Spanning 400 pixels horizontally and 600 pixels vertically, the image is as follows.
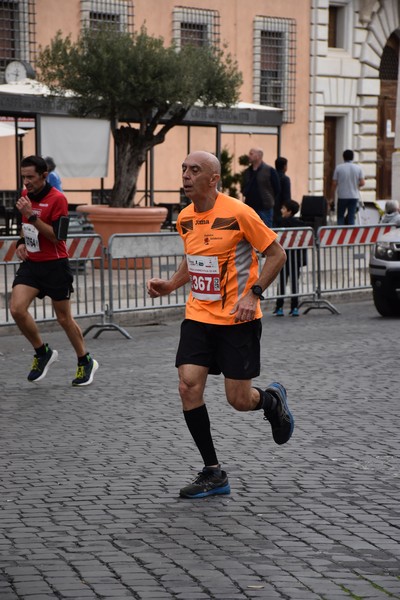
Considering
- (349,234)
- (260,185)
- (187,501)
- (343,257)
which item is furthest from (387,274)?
(187,501)

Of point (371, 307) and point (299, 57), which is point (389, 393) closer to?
point (371, 307)

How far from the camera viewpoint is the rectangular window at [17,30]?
25516mm

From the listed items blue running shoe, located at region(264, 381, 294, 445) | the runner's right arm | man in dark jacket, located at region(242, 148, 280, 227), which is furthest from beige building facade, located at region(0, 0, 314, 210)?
blue running shoe, located at region(264, 381, 294, 445)

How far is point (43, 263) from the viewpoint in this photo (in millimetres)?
9992

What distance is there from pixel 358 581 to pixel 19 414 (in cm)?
438

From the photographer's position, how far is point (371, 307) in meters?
16.8

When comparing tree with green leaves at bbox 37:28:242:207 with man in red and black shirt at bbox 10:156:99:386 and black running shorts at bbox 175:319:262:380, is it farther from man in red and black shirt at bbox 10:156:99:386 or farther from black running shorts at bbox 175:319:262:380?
black running shorts at bbox 175:319:262:380

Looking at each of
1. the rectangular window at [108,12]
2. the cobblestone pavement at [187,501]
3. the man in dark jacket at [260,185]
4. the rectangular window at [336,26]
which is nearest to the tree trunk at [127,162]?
the man in dark jacket at [260,185]

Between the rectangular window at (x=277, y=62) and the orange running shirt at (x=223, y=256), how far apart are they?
24.8 meters

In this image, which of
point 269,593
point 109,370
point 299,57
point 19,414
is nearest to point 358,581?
point 269,593

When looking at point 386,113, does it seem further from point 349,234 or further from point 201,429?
point 201,429

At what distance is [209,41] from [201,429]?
23986 millimetres

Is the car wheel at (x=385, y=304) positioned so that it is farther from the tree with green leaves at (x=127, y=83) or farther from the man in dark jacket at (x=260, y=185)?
the tree with green leaves at (x=127, y=83)

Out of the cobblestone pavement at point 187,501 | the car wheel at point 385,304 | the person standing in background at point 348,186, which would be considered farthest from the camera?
the person standing in background at point 348,186
